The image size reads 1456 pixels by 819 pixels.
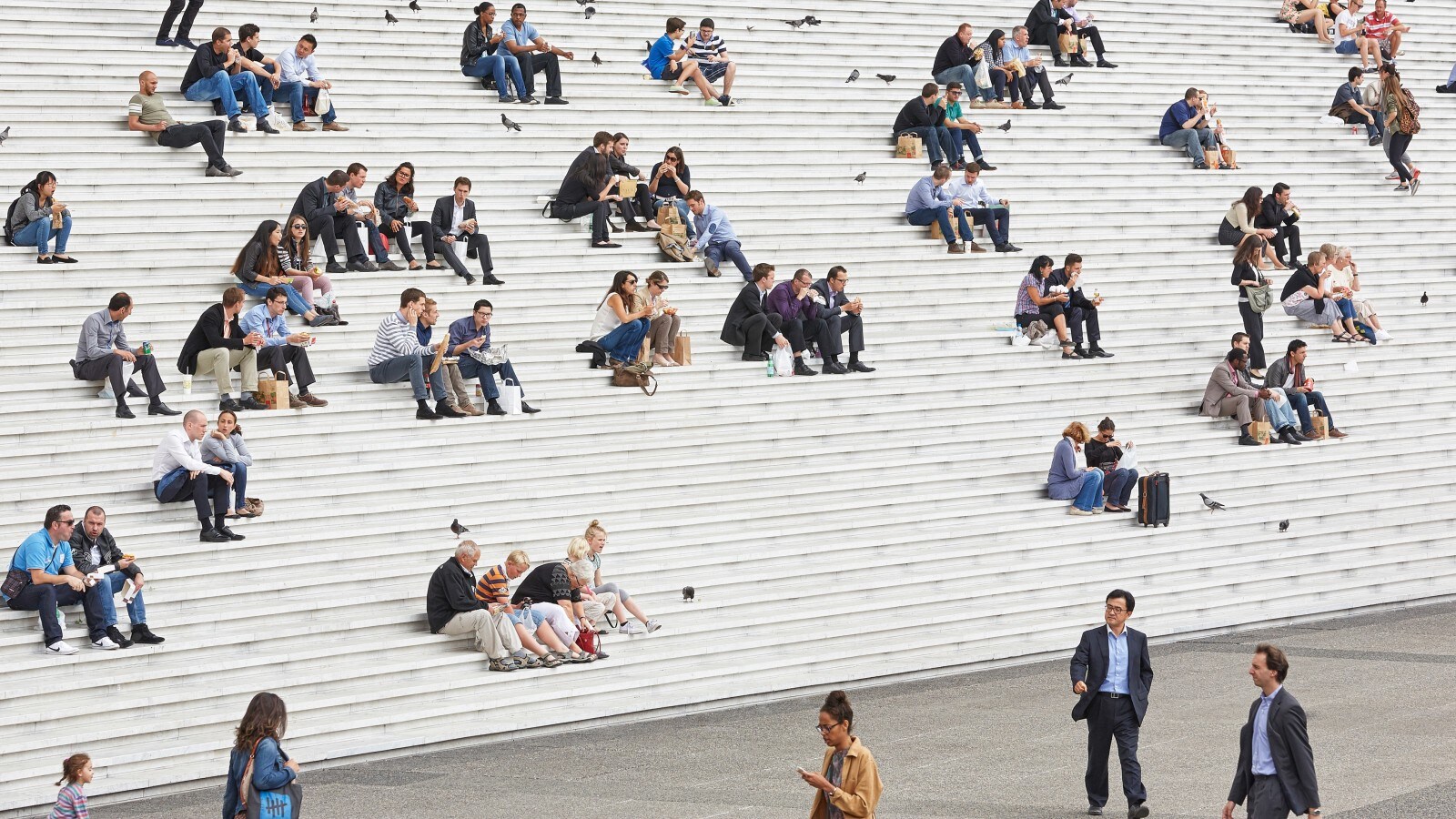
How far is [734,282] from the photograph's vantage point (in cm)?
1944

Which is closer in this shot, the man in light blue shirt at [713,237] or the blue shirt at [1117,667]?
the blue shirt at [1117,667]

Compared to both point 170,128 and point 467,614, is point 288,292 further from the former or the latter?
point 467,614

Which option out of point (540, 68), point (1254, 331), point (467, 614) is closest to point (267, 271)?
point (467, 614)

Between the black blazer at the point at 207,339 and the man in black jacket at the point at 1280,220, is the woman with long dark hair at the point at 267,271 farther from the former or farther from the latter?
the man in black jacket at the point at 1280,220

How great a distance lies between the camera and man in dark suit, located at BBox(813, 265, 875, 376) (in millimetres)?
18484

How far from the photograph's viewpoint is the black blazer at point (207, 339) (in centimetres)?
1548

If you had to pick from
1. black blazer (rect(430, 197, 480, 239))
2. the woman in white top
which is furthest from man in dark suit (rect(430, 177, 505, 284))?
the woman in white top

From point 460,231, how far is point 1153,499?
7.26 meters

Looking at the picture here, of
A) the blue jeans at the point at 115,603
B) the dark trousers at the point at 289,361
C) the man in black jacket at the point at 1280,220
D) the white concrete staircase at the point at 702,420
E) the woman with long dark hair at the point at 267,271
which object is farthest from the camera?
the man in black jacket at the point at 1280,220

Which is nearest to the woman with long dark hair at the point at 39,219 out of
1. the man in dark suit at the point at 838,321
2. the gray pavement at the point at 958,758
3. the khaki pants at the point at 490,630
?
the khaki pants at the point at 490,630

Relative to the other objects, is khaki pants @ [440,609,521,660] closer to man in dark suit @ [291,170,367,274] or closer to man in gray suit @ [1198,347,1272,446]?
man in dark suit @ [291,170,367,274]

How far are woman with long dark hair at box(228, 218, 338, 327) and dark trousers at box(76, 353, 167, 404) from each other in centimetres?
168

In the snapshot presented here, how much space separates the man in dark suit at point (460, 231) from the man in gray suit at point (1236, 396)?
7478mm

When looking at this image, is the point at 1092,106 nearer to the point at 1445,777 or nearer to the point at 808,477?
the point at 808,477
